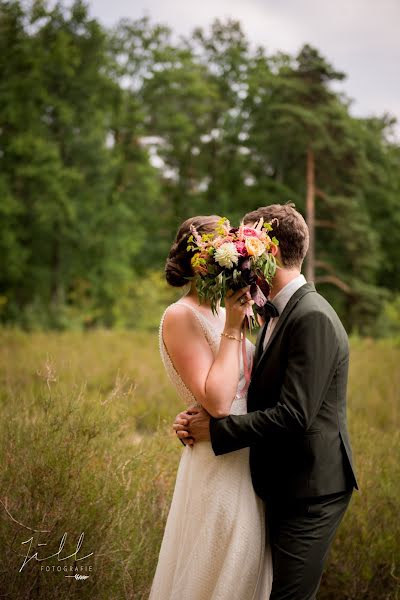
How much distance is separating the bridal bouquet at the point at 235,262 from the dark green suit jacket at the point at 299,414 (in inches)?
8.8

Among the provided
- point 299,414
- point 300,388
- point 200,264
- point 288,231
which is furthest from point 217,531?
point 288,231

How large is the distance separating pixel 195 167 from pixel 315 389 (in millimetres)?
29767

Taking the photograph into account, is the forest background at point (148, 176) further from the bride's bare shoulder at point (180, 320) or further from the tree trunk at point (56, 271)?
the bride's bare shoulder at point (180, 320)

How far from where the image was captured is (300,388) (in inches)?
108

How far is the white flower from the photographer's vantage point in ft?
9.07

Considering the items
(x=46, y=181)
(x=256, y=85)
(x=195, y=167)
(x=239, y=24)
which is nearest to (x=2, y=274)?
(x=46, y=181)

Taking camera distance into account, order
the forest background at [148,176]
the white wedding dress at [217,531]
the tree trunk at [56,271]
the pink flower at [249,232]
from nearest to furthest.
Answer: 1. the pink flower at [249,232]
2. the white wedding dress at [217,531]
3. the forest background at [148,176]
4. the tree trunk at [56,271]

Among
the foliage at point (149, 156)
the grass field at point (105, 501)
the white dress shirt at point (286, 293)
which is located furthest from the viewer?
the foliage at point (149, 156)

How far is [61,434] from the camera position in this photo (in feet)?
11.7

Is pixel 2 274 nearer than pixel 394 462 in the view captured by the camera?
No

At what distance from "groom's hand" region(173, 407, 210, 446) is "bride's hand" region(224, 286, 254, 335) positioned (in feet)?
1.52

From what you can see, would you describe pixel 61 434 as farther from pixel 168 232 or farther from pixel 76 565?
pixel 168 232

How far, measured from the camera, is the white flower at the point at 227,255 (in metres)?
2.77
